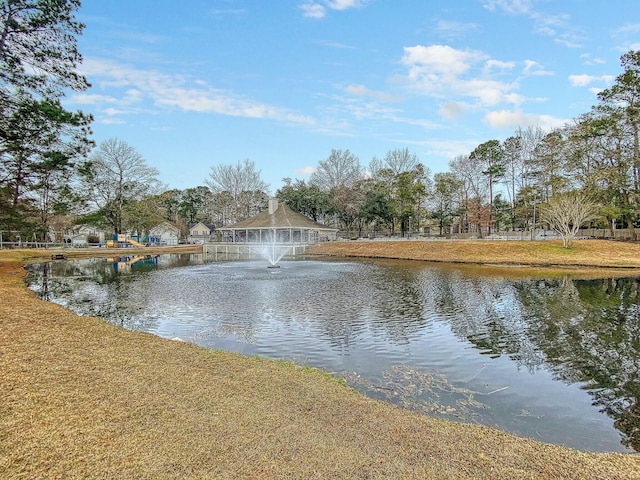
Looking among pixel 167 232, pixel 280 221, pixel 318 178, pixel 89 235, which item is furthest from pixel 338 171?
pixel 89 235

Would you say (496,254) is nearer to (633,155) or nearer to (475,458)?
(633,155)

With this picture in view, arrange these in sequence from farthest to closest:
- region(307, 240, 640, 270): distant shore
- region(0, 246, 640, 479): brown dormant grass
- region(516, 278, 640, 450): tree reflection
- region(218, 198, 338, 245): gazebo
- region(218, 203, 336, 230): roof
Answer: region(218, 198, 338, 245): gazebo
region(218, 203, 336, 230): roof
region(307, 240, 640, 270): distant shore
region(516, 278, 640, 450): tree reflection
region(0, 246, 640, 479): brown dormant grass

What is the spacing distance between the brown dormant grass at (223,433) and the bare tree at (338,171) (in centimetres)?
4758

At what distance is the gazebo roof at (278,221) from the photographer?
40531mm

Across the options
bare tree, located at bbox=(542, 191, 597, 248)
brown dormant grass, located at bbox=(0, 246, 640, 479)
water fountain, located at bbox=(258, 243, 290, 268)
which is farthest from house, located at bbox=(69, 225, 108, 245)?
brown dormant grass, located at bbox=(0, 246, 640, 479)

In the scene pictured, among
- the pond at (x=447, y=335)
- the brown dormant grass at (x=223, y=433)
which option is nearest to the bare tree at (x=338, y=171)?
the pond at (x=447, y=335)

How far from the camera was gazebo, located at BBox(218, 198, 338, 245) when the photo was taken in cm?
4078

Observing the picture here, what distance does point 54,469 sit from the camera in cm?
250

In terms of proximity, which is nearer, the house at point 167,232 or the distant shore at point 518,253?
the distant shore at point 518,253

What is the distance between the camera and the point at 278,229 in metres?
40.7

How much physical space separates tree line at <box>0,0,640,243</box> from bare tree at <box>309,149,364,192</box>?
0.14 m

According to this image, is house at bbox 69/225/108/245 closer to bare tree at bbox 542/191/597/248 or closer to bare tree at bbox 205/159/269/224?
bare tree at bbox 205/159/269/224

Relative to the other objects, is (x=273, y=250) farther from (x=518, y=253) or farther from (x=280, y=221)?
(x=518, y=253)

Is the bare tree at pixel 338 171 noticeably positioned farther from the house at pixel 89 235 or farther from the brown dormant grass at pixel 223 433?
the brown dormant grass at pixel 223 433
